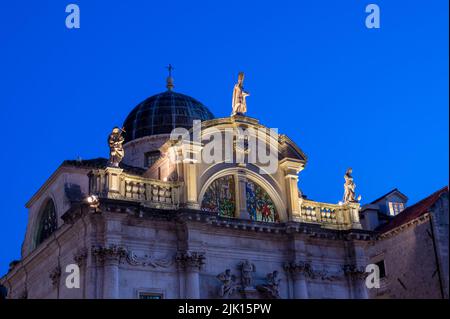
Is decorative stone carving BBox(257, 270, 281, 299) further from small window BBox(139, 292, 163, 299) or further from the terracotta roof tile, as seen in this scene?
the terracotta roof tile

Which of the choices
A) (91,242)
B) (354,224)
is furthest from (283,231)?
(91,242)

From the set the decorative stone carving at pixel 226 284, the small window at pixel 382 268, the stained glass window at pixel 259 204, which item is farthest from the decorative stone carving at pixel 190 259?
the small window at pixel 382 268

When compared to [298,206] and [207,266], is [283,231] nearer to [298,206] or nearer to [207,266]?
[298,206]

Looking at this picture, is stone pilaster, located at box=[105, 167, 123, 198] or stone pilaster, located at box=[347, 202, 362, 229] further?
stone pilaster, located at box=[347, 202, 362, 229]

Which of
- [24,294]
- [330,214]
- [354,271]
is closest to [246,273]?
[354,271]

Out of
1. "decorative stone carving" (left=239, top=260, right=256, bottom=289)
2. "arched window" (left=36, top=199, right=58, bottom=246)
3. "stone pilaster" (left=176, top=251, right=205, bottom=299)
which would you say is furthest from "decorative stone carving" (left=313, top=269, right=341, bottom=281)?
"arched window" (left=36, top=199, right=58, bottom=246)

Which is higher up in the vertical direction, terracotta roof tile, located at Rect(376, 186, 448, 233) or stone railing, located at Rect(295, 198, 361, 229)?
terracotta roof tile, located at Rect(376, 186, 448, 233)

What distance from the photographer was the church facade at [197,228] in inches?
1129

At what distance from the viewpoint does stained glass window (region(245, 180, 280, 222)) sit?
3297 cm

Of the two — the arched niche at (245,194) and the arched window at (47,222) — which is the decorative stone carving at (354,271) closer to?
the arched niche at (245,194)

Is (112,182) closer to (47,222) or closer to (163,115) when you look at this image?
(47,222)

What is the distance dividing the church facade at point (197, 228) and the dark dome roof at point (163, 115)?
4.28m

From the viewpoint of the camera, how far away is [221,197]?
32438 mm

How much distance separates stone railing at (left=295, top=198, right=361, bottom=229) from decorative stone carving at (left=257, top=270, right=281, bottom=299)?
3751mm
